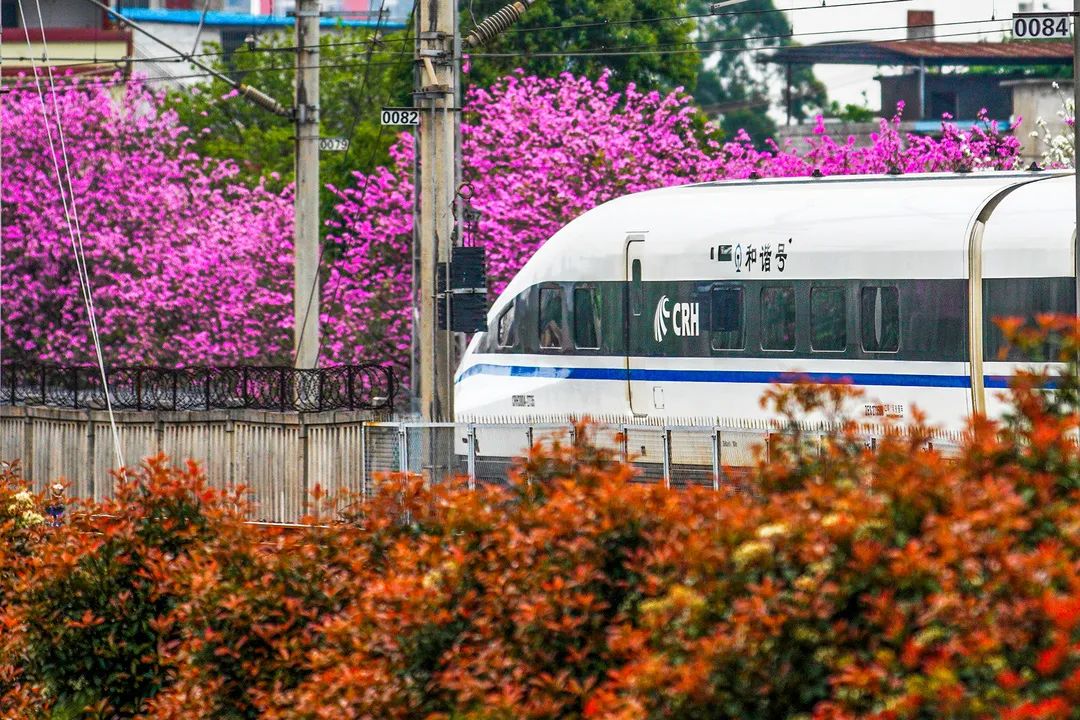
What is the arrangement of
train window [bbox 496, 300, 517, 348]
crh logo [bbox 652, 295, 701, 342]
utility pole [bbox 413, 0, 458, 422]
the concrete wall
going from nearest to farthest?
utility pole [bbox 413, 0, 458, 422] < crh logo [bbox 652, 295, 701, 342] < the concrete wall < train window [bbox 496, 300, 517, 348]

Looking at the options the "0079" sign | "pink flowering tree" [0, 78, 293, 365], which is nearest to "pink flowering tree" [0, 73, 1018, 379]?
"pink flowering tree" [0, 78, 293, 365]

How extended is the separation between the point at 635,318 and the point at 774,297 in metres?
2.01

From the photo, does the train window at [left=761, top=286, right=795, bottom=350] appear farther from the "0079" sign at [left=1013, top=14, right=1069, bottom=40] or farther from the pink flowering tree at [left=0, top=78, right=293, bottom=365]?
the pink flowering tree at [left=0, top=78, right=293, bottom=365]

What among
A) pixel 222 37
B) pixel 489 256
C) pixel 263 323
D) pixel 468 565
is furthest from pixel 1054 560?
pixel 222 37

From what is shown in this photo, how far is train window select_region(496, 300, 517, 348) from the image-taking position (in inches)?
997

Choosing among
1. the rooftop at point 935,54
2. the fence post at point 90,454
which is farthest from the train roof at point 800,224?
the rooftop at point 935,54

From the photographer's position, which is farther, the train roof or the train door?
the train door

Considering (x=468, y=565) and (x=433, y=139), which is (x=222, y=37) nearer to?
(x=433, y=139)

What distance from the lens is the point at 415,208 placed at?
21344 mm

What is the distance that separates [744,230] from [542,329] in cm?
329

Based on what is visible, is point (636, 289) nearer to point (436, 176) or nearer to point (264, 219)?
point (436, 176)

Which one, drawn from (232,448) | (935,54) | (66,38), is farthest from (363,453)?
(935,54)

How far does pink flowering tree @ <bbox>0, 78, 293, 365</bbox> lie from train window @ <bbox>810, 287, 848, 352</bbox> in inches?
697

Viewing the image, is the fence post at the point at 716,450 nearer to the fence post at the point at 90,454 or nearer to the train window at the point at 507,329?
the train window at the point at 507,329
